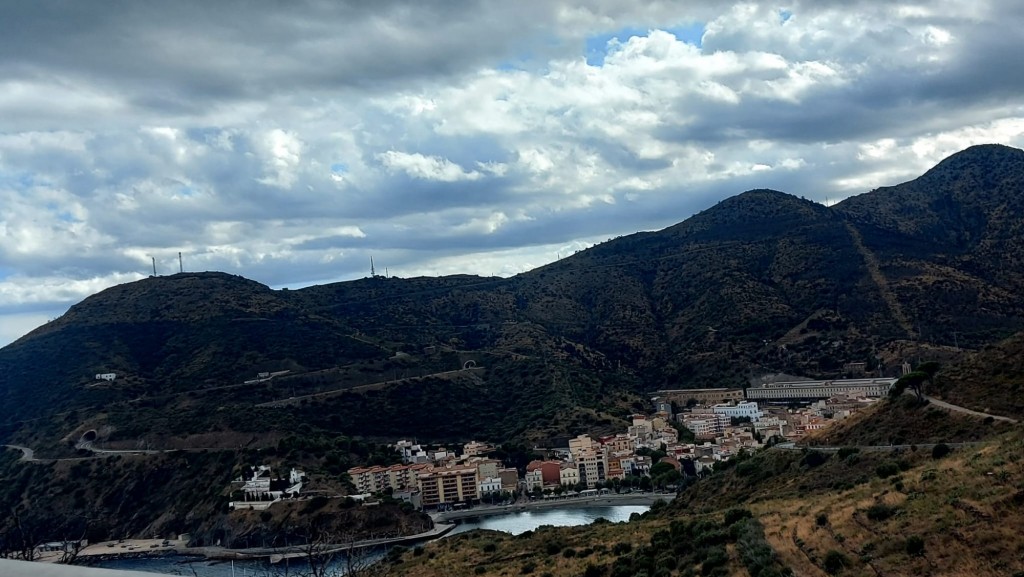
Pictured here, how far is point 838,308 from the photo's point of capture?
106 metres

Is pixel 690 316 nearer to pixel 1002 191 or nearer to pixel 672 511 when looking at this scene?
pixel 1002 191

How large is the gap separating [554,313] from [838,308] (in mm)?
43490

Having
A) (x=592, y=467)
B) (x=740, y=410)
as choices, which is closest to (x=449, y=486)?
(x=592, y=467)

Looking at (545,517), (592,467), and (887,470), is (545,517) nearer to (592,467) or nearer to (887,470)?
(592,467)

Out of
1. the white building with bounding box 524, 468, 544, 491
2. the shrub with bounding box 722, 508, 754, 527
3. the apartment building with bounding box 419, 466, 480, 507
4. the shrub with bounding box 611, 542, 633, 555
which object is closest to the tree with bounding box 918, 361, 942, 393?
the shrub with bounding box 722, 508, 754, 527

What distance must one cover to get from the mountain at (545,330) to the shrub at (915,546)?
237 ft

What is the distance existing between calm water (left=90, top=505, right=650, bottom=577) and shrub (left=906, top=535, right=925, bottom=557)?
41.0m

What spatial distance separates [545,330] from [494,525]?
63.6 metres

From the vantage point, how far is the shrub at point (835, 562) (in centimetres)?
1320

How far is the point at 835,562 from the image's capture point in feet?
44.1

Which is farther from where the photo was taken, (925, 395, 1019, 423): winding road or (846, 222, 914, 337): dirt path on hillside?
(846, 222, 914, 337): dirt path on hillside

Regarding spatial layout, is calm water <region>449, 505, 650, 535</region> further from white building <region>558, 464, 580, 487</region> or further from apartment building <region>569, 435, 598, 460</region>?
apartment building <region>569, 435, 598, 460</region>

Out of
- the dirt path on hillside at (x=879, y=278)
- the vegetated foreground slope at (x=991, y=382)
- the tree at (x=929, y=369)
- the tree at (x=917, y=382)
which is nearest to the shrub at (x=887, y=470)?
the vegetated foreground slope at (x=991, y=382)

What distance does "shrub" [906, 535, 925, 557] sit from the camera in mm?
12752
